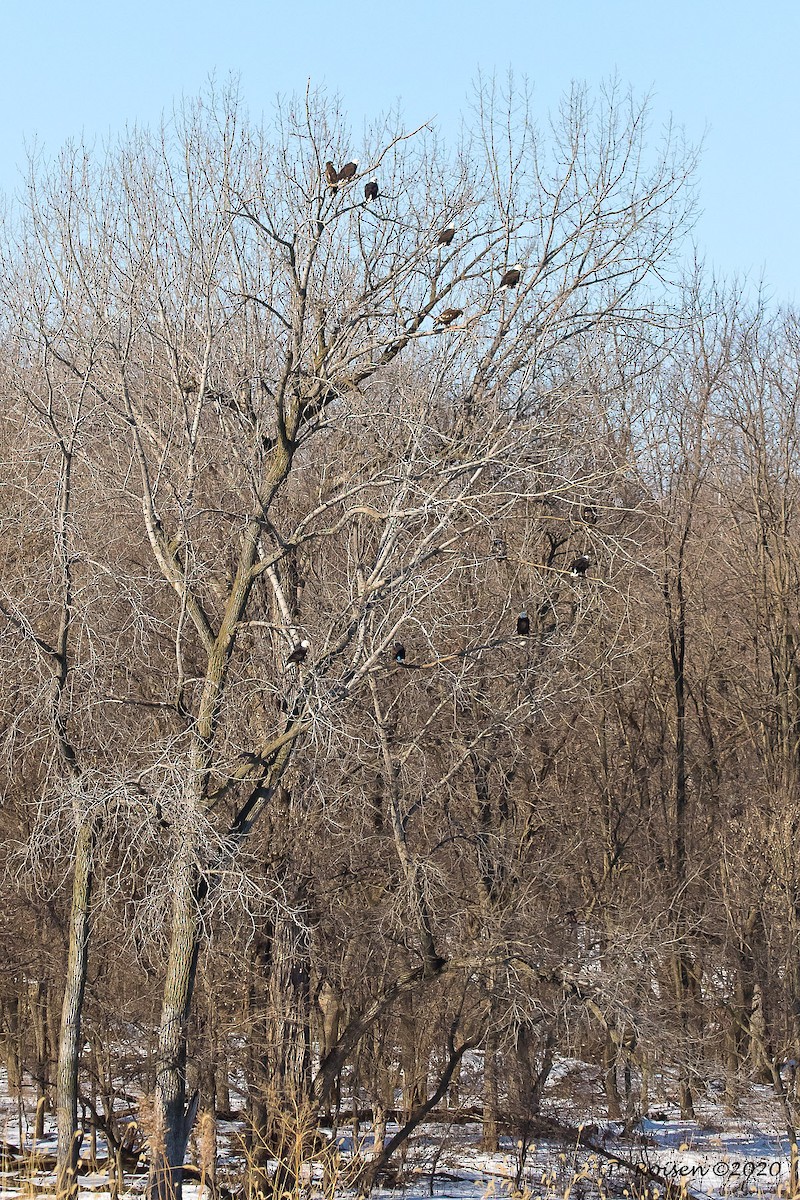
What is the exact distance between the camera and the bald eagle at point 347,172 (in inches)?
362

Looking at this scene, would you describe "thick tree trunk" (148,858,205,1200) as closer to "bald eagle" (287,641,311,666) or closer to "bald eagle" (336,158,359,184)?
"bald eagle" (287,641,311,666)

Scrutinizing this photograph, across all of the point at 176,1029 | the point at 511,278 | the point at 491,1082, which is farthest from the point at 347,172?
the point at 491,1082

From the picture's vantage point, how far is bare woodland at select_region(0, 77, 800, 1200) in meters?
8.95

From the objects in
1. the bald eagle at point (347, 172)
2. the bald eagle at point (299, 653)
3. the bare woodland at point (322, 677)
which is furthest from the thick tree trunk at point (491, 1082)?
the bald eagle at point (347, 172)

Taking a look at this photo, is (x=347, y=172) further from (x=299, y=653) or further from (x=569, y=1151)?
(x=569, y=1151)

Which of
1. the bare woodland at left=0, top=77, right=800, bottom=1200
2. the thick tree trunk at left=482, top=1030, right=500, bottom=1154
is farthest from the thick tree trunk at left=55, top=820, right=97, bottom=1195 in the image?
the thick tree trunk at left=482, top=1030, right=500, bottom=1154

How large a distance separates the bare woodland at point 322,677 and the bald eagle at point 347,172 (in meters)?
0.31

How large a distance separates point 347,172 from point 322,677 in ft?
12.6

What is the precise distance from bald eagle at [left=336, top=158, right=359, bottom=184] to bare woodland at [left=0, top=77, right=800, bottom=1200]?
1.03ft

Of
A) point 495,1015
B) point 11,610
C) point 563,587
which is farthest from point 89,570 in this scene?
point 495,1015

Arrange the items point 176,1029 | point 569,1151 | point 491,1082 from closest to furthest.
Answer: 1. point 176,1029
2. point 569,1151
3. point 491,1082

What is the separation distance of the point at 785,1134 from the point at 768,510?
825 centimetres

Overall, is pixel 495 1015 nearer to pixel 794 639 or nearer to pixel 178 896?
pixel 178 896

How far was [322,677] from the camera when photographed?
28.3 feet
